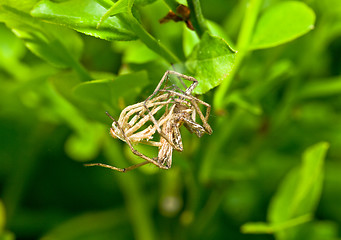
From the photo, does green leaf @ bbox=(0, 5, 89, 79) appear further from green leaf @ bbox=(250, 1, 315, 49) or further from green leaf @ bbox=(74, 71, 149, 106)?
green leaf @ bbox=(250, 1, 315, 49)

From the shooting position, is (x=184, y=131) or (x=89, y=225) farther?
(x=89, y=225)

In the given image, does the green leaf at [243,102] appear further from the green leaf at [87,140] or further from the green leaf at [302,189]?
the green leaf at [87,140]

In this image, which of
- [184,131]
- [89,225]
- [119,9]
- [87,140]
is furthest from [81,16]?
[89,225]

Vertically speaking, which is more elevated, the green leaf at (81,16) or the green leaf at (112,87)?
the green leaf at (81,16)

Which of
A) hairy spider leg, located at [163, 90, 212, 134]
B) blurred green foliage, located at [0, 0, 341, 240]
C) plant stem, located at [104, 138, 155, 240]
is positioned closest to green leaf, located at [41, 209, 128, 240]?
blurred green foliage, located at [0, 0, 341, 240]

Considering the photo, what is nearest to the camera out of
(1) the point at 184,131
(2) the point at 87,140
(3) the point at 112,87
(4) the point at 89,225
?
(3) the point at 112,87

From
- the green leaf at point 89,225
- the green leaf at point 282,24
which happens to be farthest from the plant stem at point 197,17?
the green leaf at point 89,225

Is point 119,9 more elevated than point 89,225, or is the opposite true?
point 119,9

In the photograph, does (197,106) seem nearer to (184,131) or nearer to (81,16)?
(81,16)
